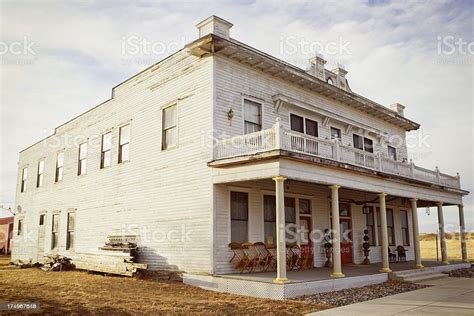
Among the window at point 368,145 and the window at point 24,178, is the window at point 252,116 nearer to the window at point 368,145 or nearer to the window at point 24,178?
the window at point 368,145

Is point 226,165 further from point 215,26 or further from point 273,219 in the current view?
point 215,26

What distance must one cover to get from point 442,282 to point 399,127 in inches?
484

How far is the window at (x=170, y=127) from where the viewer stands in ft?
54.7

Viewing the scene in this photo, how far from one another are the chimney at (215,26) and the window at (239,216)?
230 inches

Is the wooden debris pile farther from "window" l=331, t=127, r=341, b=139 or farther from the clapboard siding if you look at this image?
"window" l=331, t=127, r=341, b=139

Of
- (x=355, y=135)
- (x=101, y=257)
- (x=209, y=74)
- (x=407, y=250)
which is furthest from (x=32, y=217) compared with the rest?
(x=407, y=250)

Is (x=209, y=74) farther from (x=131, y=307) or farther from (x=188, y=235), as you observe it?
(x=131, y=307)

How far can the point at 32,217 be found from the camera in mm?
27953

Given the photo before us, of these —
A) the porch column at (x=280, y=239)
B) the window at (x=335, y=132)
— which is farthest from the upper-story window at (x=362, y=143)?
the porch column at (x=280, y=239)

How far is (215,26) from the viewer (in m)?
15.2

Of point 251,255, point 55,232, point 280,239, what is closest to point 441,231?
point 251,255

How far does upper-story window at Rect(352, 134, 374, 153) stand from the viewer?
21.8 metres

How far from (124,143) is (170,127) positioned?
3906 millimetres

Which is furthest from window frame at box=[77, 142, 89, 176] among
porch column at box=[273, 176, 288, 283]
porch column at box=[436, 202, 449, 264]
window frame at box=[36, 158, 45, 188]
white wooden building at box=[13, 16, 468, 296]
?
porch column at box=[436, 202, 449, 264]
